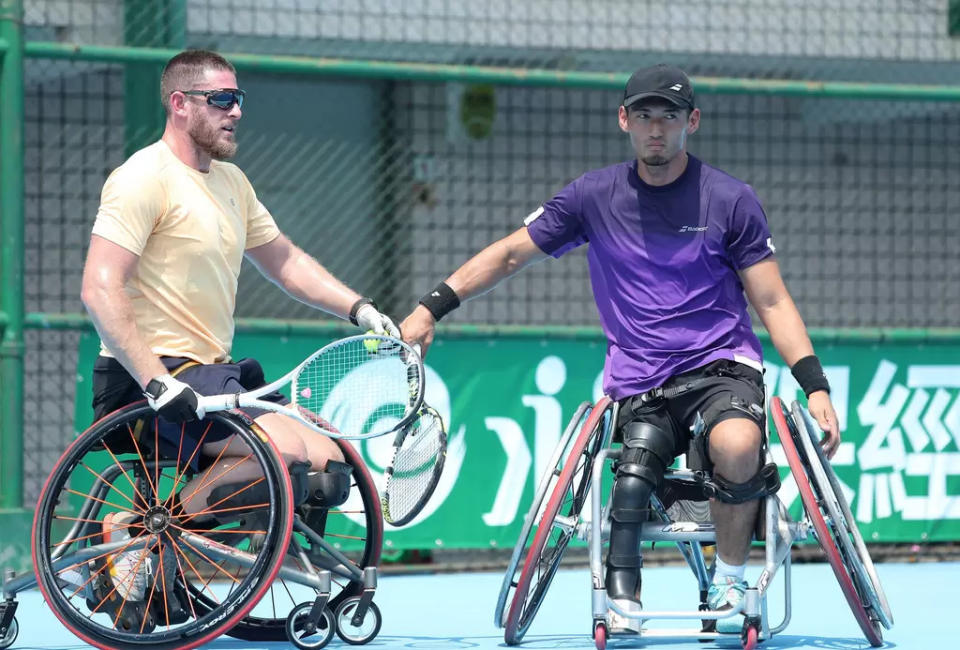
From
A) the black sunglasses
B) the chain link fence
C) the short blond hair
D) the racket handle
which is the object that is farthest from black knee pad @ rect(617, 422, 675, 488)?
the chain link fence

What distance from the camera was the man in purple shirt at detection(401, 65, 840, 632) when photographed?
4.30 meters

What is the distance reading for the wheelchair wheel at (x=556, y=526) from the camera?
164 inches

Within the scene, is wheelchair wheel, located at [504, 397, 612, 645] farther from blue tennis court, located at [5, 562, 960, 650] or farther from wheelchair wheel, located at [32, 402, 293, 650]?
wheelchair wheel, located at [32, 402, 293, 650]

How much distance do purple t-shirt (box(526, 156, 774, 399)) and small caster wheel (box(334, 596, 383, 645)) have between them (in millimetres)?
967

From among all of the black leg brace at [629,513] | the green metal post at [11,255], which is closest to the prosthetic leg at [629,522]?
the black leg brace at [629,513]

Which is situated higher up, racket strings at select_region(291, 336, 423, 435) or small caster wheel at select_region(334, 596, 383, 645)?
racket strings at select_region(291, 336, 423, 435)

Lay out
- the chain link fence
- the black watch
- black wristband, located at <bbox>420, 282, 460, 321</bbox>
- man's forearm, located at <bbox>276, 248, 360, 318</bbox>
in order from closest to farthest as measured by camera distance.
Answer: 1. the black watch
2. black wristband, located at <bbox>420, 282, 460, 321</bbox>
3. man's forearm, located at <bbox>276, 248, 360, 318</bbox>
4. the chain link fence

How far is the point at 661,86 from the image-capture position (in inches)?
173

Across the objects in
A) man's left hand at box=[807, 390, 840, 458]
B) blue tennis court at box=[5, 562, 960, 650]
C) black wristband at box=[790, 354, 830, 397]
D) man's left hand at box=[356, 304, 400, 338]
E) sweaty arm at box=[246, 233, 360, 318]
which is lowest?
blue tennis court at box=[5, 562, 960, 650]

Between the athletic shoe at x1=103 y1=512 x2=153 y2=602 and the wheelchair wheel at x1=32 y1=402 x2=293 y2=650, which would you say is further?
the athletic shoe at x1=103 y1=512 x2=153 y2=602

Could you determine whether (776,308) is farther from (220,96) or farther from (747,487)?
(220,96)

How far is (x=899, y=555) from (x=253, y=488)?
3718mm

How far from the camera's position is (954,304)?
965 cm

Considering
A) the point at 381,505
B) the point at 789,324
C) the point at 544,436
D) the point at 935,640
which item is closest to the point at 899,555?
the point at 544,436
